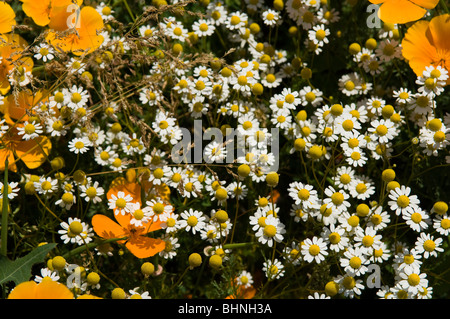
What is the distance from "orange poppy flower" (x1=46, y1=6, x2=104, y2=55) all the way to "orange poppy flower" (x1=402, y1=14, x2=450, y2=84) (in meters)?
0.85

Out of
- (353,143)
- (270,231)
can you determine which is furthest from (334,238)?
(353,143)

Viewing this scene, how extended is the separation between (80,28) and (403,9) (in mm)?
885

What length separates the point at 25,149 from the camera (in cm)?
150

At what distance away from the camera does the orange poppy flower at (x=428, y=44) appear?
1.50 metres

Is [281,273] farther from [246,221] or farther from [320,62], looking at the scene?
[320,62]

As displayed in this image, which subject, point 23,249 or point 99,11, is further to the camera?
point 99,11

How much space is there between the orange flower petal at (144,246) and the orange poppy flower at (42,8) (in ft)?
2.18

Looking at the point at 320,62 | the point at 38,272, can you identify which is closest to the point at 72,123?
the point at 38,272

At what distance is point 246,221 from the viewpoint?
5.21 ft

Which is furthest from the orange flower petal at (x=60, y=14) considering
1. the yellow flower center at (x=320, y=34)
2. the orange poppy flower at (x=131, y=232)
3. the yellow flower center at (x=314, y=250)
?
the yellow flower center at (x=314, y=250)
